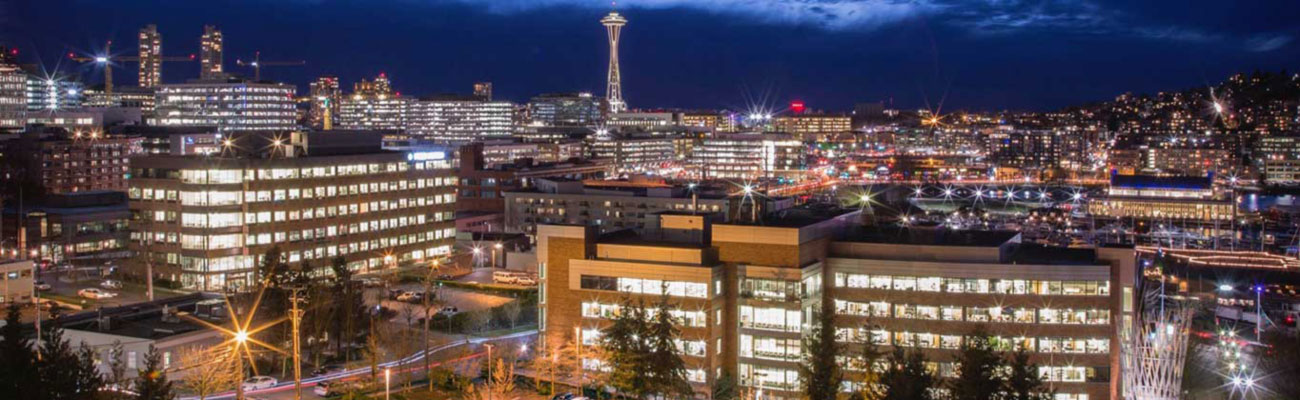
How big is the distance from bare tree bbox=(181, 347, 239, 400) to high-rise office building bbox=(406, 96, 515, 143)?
81.8 m

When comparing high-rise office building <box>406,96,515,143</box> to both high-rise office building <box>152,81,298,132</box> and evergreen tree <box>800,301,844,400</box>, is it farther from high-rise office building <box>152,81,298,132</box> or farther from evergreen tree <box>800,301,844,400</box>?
evergreen tree <box>800,301,844,400</box>

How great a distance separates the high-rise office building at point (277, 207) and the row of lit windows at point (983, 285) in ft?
46.1

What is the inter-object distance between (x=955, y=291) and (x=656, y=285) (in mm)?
5030

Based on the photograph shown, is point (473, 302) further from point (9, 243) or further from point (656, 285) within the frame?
point (9, 243)

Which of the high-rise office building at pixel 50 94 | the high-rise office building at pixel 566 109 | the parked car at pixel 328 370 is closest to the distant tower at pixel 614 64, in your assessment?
the high-rise office building at pixel 566 109

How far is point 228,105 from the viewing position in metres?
67.4

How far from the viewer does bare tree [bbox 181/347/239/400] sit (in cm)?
1598

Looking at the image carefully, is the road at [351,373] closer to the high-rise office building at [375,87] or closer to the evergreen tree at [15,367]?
the evergreen tree at [15,367]

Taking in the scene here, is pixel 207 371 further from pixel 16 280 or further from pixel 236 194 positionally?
pixel 236 194

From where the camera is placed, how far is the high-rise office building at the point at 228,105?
221ft

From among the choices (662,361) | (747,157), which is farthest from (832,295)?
(747,157)

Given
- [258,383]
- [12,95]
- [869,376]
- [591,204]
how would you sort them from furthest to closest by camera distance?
[12,95]
[591,204]
[258,383]
[869,376]

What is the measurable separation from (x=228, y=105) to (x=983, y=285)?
57.1 metres

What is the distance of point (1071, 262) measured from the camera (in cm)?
1966
